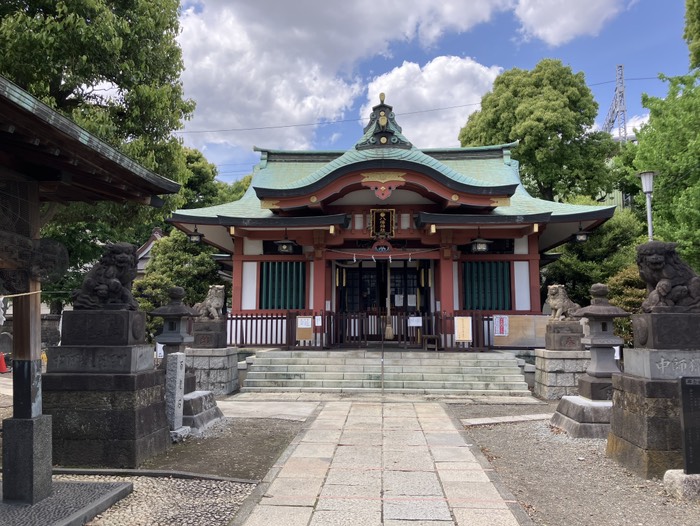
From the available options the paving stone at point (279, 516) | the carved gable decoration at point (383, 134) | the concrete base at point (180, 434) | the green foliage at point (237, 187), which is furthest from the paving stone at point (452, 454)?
the green foliage at point (237, 187)

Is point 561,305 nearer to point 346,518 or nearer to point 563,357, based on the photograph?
point 563,357

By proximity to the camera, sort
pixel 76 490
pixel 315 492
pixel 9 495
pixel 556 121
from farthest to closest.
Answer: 1. pixel 556 121
2. pixel 315 492
3. pixel 76 490
4. pixel 9 495

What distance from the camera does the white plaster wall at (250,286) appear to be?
15.2 meters

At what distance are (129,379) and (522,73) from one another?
1073 inches

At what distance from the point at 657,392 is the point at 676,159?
12738 mm

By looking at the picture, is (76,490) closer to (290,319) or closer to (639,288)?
(290,319)

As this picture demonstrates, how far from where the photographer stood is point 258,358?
1280 centimetres

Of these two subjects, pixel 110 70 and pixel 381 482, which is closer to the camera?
pixel 381 482

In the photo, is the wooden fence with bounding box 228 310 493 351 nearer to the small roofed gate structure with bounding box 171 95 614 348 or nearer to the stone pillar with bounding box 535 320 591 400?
the small roofed gate structure with bounding box 171 95 614 348

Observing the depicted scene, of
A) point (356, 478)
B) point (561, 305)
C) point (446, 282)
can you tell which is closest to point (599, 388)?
point (561, 305)

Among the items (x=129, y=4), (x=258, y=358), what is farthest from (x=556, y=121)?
(x=129, y=4)

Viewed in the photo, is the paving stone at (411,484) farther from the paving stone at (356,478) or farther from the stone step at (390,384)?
the stone step at (390,384)

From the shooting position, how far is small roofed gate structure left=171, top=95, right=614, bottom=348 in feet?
45.4

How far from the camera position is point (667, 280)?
555cm
